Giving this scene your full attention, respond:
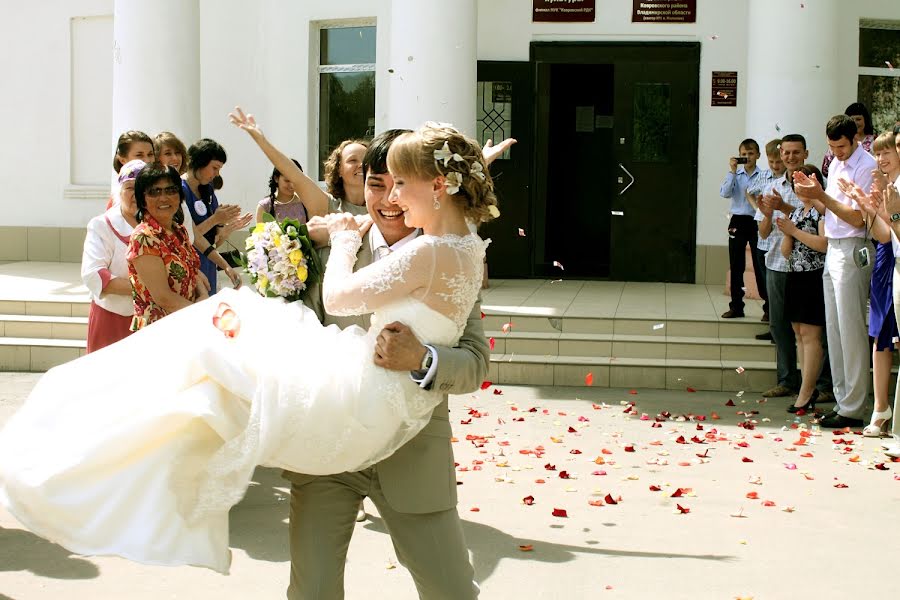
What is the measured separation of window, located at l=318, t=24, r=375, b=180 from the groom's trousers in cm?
1210

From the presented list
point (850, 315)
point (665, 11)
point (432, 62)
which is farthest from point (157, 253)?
point (665, 11)

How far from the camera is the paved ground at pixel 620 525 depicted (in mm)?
5148

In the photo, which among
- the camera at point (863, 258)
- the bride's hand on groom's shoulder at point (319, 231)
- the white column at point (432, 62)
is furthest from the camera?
the white column at point (432, 62)

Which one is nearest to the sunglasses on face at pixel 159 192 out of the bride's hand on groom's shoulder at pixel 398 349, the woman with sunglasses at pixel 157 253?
the woman with sunglasses at pixel 157 253

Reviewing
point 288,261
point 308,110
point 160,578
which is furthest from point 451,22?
point 288,261

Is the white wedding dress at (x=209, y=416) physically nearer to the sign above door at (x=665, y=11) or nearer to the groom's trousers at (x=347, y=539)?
the groom's trousers at (x=347, y=539)

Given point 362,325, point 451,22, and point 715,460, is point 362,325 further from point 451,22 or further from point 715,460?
point 451,22

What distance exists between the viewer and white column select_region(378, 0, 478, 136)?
12.3 meters

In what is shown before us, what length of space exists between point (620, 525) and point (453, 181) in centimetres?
329

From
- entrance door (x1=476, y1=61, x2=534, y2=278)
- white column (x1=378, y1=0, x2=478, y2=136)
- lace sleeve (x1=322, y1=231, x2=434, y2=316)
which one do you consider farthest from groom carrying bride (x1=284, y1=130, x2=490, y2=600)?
entrance door (x1=476, y1=61, x2=534, y2=278)

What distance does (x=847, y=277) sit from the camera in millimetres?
8516

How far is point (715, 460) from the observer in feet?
25.0

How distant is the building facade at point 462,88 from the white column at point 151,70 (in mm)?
17

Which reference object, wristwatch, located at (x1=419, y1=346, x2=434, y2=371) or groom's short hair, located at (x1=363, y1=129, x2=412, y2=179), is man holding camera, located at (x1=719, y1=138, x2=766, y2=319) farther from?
wristwatch, located at (x1=419, y1=346, x2=434, y2=371)
